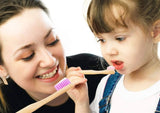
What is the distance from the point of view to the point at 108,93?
0.74 metres

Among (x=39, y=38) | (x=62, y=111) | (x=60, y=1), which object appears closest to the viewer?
(x=39, y=38)

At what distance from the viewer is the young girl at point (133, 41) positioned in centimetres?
57

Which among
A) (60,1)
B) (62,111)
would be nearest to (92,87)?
(62,111)

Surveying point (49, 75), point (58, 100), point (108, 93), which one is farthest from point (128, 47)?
point (58, 100)

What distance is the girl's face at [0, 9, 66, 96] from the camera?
709 mm

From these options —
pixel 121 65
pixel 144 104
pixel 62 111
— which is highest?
pixel 121 65

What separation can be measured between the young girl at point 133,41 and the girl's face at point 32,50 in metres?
0.18

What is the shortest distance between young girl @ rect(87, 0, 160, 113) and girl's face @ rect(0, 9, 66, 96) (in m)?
0.18

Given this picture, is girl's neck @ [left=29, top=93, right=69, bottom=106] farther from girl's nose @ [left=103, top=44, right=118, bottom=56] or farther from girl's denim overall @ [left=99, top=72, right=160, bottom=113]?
girl's nose @ [left=103, top=44, right=118, bottom=56]

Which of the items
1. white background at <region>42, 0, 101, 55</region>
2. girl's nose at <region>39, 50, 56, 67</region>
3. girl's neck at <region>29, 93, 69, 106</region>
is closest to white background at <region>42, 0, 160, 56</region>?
white background at <region>42, 0, 101, 55</region>

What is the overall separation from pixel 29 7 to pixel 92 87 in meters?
0.40

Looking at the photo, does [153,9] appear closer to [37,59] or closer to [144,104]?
[144,104]

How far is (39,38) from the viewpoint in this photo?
2.37 feet

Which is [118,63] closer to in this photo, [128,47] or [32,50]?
[128,47]
